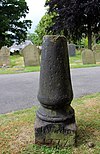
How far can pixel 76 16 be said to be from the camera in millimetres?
22484

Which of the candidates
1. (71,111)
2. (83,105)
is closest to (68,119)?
(71,111)

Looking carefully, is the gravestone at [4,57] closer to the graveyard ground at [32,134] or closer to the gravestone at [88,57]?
the gravestone at [88,57]

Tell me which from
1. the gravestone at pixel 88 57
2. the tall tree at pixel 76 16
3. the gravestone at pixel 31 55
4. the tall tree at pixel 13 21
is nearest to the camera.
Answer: the gravestone at pixel 31 55

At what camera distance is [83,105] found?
4.88 meters

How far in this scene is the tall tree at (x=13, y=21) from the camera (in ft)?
93.2

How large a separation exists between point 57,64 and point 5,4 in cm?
2778

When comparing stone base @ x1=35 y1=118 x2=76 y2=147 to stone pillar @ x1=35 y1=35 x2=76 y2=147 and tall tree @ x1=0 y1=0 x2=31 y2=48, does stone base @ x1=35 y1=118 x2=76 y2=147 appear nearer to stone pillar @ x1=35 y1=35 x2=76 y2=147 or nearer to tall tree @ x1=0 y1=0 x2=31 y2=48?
stone pillar @ x1=35 y1=35 x2=76 y2=147

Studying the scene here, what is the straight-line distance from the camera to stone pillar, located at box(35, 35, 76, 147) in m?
3.11

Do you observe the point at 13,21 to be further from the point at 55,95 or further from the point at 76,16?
the point at 55,95

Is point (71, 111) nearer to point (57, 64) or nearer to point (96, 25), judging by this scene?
point (57, 64)

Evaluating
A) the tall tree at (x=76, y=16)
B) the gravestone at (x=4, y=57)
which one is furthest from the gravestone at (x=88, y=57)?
the tall tree at (x=76, y=16)

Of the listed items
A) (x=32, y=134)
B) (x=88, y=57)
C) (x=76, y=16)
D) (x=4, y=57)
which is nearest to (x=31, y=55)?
(x=4, y=57)

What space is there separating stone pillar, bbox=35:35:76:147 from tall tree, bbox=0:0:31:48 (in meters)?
25.1

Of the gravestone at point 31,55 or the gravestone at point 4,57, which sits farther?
the gravestone at point 4,57
